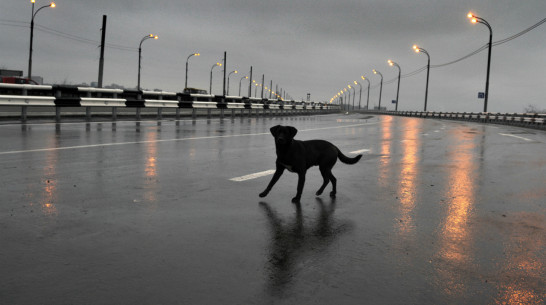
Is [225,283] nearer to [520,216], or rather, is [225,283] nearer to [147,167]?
[520,216]

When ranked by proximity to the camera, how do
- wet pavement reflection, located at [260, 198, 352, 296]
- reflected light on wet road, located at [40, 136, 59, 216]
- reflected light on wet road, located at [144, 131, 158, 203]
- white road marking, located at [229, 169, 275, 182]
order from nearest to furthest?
wet pavement reflection, located at [260, 198, 352, 296] < reflected light on wet road, located at [40, 136, 59, 216] < reflected light on wet road, located at [144, 131, 158, 203] < white road marking, located at [229, 169, 275, 182]

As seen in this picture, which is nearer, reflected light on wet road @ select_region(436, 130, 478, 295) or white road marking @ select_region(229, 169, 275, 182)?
reflected light on wet road @ select_region(436, 130, 478, 295)

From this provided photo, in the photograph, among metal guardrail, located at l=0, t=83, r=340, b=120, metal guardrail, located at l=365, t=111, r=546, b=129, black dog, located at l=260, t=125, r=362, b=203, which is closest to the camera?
black dog, located at l=260, t=125, r=362, b=203

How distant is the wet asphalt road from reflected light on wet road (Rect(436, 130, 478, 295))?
17 mm

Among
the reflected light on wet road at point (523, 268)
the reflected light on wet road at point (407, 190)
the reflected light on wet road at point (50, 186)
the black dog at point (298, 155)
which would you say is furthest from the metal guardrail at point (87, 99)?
the reflected light on wet road at point (523, 268)

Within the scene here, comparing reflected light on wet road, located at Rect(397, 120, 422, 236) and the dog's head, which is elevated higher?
the dog's head

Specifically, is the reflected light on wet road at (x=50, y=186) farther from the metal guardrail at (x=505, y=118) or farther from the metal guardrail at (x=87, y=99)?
the metal guardrail at (x=505, y=118)

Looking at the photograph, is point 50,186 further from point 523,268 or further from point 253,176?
point 523,268

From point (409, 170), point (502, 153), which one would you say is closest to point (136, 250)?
point (409, 170)

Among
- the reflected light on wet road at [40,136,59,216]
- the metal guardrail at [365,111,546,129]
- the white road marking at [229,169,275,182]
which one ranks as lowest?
the reflected light on wet road at [40,136,59,216]

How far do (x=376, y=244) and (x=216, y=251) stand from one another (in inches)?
47.4

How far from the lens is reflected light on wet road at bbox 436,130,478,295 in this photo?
10.6ft

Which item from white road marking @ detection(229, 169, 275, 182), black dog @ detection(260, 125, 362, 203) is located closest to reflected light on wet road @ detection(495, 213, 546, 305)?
black dog @ detection(260, 125, 362, 203)

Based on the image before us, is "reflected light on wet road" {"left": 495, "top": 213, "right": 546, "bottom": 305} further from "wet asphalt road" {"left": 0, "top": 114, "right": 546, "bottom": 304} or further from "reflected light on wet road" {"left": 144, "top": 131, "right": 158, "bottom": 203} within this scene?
"reflected light on wet road" {"left": 144, "top": 131, "right": 158, "bottom": 203}
